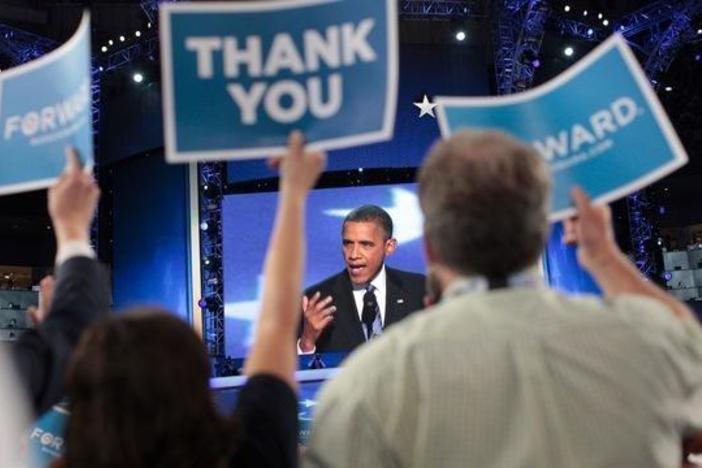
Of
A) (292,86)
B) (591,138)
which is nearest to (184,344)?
(292,86)

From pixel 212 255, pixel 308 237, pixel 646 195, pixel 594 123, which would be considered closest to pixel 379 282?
pixel 308 237

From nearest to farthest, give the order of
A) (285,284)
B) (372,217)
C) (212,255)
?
1. (285,284)
2. (372,217)
3. (212,255)

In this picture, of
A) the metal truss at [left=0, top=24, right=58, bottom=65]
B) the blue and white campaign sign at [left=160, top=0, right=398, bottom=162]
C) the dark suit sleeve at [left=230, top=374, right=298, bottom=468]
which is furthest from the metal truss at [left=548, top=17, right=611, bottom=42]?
the dark suit sleeve at [left=230, top=374, right=298, bottom=468]

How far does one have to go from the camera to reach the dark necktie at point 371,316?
316 inches

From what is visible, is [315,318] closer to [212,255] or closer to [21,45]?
[212,255]

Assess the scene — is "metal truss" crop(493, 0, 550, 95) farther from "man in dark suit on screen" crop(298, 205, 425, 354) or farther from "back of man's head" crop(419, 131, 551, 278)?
"back of man's head" crop(419, 131, 551, 278)

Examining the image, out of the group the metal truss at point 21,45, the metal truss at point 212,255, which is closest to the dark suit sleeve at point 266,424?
the metal truss at point 212,255

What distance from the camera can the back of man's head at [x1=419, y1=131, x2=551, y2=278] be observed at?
3.70ft

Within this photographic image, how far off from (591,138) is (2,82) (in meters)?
1.33

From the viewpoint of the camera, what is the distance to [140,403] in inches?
39.0

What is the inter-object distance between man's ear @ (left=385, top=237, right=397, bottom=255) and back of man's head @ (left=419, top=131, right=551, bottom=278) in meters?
7.02

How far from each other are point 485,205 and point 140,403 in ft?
1.76

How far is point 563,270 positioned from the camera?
9.47 metres

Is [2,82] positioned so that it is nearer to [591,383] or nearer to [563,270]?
[591,383]
